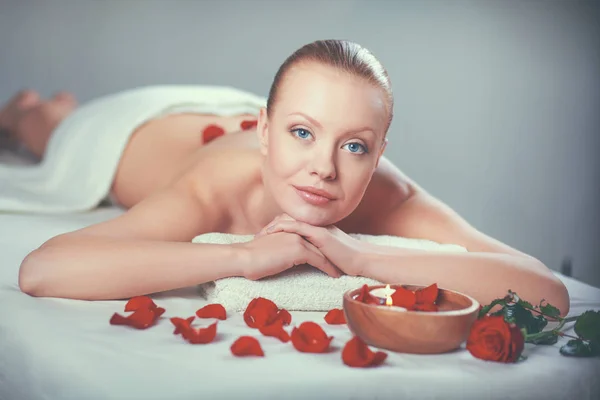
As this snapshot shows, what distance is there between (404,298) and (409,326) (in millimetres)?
91

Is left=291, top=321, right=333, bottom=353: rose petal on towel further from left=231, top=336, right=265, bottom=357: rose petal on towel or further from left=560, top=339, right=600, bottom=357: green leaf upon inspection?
left=560, top=339, right=600, bottom=357: green leaf

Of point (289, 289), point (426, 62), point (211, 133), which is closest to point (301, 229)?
point (289, 289)

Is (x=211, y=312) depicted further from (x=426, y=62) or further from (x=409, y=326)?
(x=426, y=62)

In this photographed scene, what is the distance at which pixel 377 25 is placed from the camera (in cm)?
388

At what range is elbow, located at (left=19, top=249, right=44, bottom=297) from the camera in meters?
1.47

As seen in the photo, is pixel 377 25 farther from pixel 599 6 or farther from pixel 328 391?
pixel 328 391

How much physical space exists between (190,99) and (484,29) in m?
1.80

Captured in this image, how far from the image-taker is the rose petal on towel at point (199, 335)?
4.07 feet

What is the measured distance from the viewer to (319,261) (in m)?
1.52

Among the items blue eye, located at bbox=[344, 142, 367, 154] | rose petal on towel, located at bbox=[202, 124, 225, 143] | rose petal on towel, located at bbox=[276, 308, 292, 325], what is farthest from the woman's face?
rose petal on towel, located at bbox=[202, 124, 225, 143]

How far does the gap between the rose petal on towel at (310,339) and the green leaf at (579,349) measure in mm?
389

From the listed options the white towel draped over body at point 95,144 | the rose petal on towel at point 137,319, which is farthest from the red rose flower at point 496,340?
the white towel draped over body at point 95,144

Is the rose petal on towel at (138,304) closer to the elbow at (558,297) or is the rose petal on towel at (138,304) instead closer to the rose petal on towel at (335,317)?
the rose petal on towel at (335,317)

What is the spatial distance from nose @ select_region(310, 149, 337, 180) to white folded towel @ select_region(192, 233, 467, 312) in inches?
8.2
